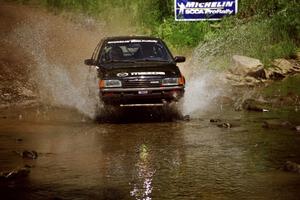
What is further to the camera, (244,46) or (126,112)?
(244,46)

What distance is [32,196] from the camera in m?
6.16

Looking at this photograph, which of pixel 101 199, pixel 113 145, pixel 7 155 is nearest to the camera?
pixel 101 199

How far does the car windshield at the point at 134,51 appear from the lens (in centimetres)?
1215

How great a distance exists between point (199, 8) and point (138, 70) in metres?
13.1

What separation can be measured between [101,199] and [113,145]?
9.97 ft

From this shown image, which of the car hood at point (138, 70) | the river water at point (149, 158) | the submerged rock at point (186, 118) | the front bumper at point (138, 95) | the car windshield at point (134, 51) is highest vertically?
the car windshield at point (134, 51)

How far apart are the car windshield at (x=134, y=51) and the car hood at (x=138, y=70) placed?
1.67ft

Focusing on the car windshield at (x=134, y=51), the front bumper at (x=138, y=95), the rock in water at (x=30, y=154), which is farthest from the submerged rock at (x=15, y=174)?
the car windshield at (x=134, y=51)

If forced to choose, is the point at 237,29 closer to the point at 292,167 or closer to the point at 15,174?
the point at 292,167

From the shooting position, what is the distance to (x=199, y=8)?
77.8ft

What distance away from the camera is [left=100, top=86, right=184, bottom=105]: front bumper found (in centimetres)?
1106

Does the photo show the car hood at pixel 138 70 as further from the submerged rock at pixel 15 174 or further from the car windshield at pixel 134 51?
the submerged rock at pixel 15 174

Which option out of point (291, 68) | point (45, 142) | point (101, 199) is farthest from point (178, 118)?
point (291, 68)

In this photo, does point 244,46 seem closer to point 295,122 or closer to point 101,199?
point 295,122
